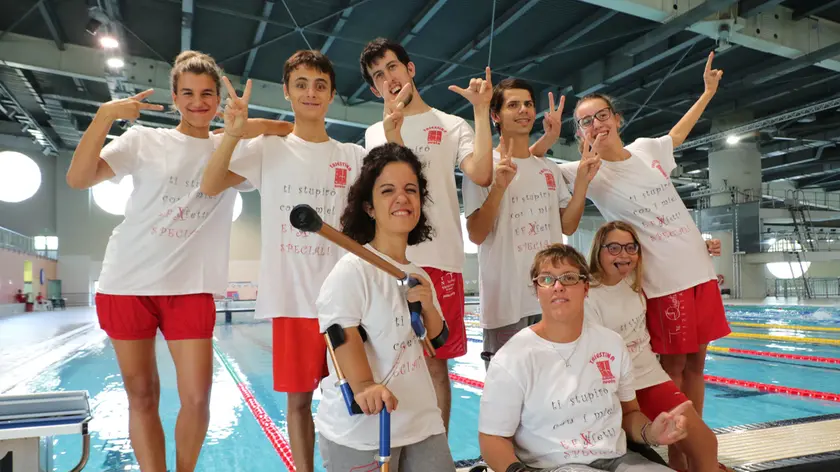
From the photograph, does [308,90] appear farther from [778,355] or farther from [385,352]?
[778,355]

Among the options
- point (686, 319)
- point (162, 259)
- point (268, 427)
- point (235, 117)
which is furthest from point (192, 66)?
point (268, 427)

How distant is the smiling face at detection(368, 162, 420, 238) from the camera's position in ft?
6.07

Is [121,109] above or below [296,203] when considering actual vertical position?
above

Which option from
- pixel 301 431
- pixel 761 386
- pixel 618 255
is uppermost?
pixel 618 255

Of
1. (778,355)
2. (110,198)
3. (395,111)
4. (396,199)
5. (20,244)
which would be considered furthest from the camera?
(110,198)

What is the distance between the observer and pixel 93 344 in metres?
8.55

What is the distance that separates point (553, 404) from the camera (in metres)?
1.93

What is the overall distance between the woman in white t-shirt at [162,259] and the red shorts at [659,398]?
1.81 meters

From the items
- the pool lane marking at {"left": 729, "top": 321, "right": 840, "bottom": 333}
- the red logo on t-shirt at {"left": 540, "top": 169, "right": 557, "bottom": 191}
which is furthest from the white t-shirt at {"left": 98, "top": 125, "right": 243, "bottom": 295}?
the pool lane marking at {"left": 729, "top": 321, "right": 840, "bottom": 333}

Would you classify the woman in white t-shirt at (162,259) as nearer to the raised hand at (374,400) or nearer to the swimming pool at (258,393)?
the swimming pool at (258,393)

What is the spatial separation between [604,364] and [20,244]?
20.8 metres

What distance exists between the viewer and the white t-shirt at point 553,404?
6.31ft

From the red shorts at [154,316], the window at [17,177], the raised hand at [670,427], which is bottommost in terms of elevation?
the raised hand at [670,427]

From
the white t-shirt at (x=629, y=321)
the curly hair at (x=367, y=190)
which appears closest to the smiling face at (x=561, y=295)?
the white t-shirt at (x=629, y=321)
